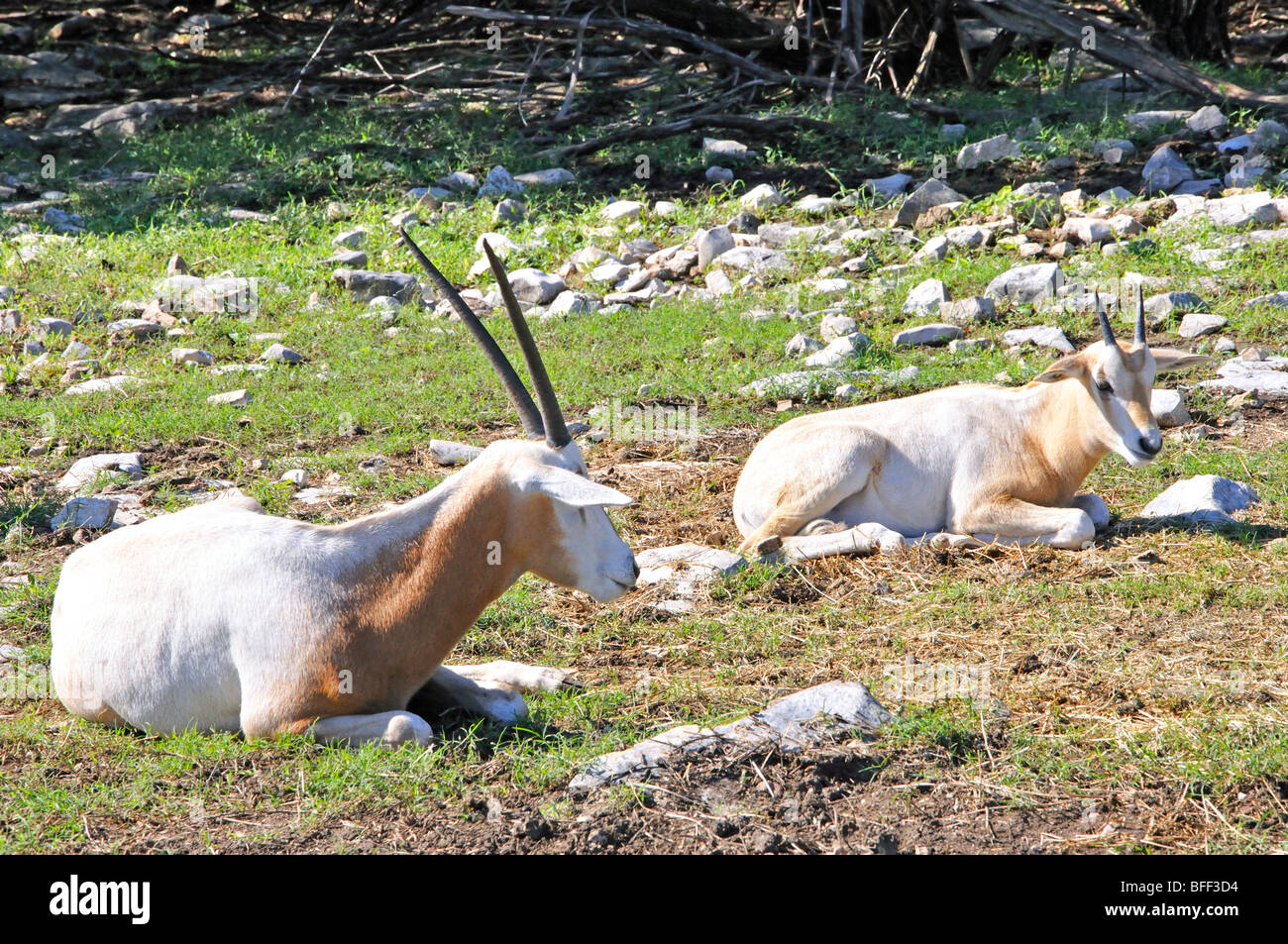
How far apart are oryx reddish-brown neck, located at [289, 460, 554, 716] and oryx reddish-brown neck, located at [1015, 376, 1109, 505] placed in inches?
128

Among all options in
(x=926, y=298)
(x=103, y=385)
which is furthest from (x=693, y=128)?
(x=103, y=385)

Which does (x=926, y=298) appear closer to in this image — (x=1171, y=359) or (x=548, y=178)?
(x=1171, y=359)

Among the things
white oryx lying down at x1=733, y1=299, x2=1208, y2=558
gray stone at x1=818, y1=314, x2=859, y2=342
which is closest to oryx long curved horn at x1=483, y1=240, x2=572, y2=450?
white oryx lying down at x1=733, y1=299, x2=1208, y2=558

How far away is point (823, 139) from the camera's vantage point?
13.9 metres

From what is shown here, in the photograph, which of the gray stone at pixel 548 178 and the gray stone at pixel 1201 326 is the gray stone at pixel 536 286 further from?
the gray stone at pixel 1201 326

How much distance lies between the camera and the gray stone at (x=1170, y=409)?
819cm

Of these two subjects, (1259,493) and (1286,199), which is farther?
(1286,199)

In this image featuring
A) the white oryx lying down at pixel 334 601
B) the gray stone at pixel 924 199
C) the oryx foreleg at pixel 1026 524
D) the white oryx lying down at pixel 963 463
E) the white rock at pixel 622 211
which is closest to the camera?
the white oryx lying down at pixel 334 601

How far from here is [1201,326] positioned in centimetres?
952

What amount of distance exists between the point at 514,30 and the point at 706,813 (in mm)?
14695

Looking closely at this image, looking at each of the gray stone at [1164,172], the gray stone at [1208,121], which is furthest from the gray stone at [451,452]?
the gray stone at [1208,121]

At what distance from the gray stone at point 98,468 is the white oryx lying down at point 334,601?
10.1 ft

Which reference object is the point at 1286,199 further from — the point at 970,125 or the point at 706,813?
the point at 706,813
